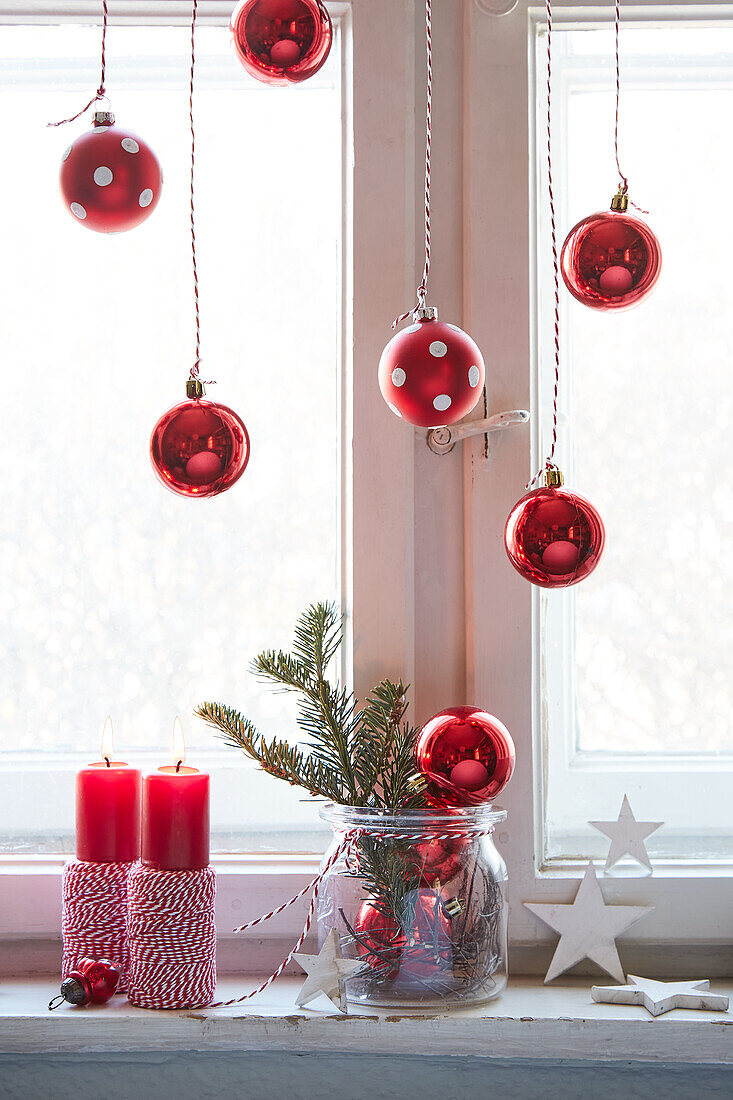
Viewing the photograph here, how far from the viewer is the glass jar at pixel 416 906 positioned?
87 cm

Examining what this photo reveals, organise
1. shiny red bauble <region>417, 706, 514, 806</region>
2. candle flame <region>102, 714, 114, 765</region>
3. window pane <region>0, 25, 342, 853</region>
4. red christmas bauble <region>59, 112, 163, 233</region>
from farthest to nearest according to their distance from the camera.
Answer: window pane <region>0, 25, 342, 853</region>
candle flame <region>102, 714, 114, 765</region>
shiny red bauble <region>417, 706, 514, 806</region>
red christmas bauble <region>59, 112, 163, 233</region>

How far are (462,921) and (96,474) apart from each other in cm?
59

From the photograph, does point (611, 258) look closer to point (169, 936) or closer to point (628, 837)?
point (628, 837)

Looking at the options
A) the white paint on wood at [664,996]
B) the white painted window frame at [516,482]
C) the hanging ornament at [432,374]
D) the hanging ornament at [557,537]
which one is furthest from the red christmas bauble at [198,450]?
the white paint on wood at [664,996]

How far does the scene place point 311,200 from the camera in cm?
111

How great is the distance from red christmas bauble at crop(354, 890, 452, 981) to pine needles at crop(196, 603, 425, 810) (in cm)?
9

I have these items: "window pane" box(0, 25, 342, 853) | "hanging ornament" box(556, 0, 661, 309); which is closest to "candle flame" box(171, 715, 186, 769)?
"window pane" box(0, 25, 342, 853)

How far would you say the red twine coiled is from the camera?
0.89m

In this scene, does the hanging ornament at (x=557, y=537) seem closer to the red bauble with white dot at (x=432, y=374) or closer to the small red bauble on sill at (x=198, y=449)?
the red bauble with white dot at (x=432, y=374)

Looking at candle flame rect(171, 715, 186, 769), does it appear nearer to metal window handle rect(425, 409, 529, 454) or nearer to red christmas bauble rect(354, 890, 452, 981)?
red christmas bauble rect(354, 890, 452, 981)

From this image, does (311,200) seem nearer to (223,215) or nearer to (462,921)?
(223,215)

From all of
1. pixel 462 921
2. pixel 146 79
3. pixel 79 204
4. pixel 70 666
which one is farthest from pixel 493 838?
pixel 146 79

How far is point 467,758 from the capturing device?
2.79 feet

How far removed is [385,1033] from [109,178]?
2.38ft
